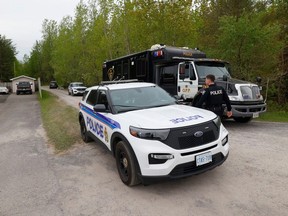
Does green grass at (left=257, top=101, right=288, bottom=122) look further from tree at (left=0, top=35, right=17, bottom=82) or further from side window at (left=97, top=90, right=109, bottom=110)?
tree at (left=0, top=35, right=17, bottom=82)

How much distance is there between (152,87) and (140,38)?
14.0 m

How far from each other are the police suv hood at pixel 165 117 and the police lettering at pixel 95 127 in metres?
1.06

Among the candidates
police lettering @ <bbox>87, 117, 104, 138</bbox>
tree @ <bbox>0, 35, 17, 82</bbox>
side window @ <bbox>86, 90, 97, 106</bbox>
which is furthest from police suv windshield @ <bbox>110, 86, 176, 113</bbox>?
tree @ <bbox>0, 35, 17, 82</bbox>

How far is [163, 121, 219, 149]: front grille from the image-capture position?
3.57m

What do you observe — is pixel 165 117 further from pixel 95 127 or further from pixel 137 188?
pixel 95 127

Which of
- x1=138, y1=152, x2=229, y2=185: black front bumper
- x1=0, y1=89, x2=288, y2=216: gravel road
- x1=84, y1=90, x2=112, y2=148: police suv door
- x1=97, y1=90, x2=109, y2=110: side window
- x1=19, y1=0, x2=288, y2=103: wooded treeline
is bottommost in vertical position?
x1=0, y1=89, x2=288, y2=216: gravel road

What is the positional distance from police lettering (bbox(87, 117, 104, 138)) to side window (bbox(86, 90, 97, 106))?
0.44 m

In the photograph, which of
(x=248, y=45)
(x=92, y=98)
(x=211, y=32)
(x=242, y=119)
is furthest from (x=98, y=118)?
(x=211, y=32)

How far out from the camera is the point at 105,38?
25.6 metres

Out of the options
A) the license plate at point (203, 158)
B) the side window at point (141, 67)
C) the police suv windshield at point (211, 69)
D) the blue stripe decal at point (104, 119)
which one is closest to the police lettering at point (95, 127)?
the blue stripe decal at point (104, 119)

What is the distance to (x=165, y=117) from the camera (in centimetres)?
402

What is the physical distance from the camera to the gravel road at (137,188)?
337 cm

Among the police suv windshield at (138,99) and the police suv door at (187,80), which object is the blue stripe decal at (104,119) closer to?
the police suv windshield at (138,99)

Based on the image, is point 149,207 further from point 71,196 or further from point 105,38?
point 105,38
